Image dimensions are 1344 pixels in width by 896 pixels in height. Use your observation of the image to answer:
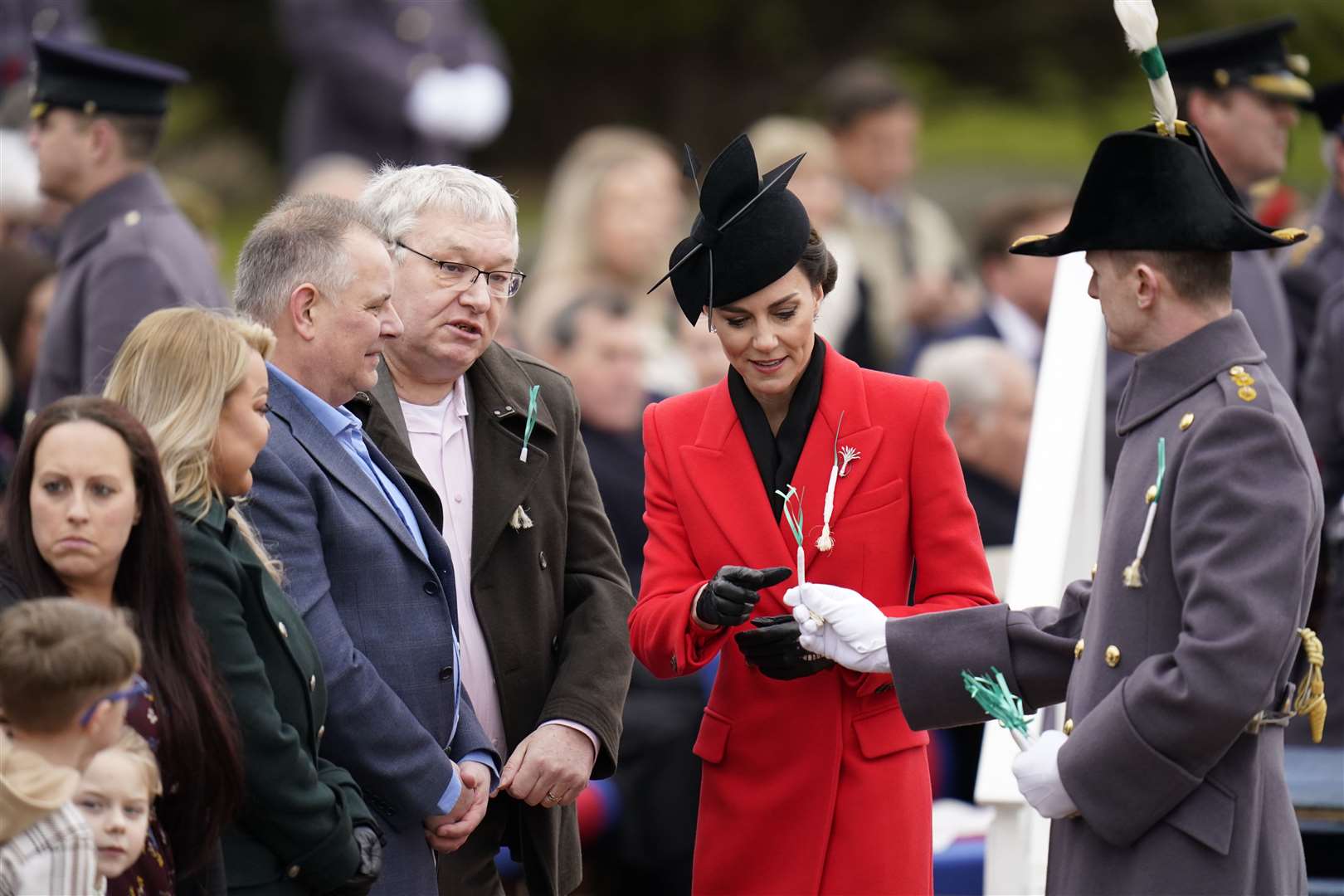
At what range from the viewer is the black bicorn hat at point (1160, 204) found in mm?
3809

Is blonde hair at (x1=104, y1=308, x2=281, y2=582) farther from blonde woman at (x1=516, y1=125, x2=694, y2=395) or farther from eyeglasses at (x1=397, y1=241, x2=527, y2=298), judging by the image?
blonde woman at (x1=516, y1=125, x2=694, y2=395)

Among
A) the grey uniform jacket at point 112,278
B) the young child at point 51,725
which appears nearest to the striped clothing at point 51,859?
the young child at point 51,725

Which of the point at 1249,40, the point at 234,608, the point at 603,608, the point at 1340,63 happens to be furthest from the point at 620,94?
the point at 234,608

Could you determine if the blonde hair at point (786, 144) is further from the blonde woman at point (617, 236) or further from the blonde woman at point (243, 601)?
the blonde woman at point (243, 601)

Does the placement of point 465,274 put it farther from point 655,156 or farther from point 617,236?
point 655,156

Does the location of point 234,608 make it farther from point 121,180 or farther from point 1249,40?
point 1249,40

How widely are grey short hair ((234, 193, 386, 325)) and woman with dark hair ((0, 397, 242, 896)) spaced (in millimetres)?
689

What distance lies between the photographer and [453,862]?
4.51 metres

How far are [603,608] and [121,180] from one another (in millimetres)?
2659

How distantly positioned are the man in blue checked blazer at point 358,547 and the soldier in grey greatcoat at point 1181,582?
2.56 feet

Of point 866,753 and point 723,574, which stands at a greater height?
point 723,574

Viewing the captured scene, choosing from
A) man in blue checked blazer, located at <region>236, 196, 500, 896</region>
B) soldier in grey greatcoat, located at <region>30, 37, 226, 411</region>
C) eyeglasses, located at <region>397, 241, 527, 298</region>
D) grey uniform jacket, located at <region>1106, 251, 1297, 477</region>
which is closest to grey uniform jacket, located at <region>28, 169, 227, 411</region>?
soldier in grey greatcoat, located at <region>30, 37, 226, 411</region>

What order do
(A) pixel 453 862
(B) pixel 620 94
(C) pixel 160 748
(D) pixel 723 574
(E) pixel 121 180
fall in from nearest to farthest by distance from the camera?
(C) pixel 160 748
(D) pixel 723 574
(A) pixel 453 862
(E) pixel 121 180
(B) pixel 620 94

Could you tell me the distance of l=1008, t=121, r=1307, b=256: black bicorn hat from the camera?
150 inches
